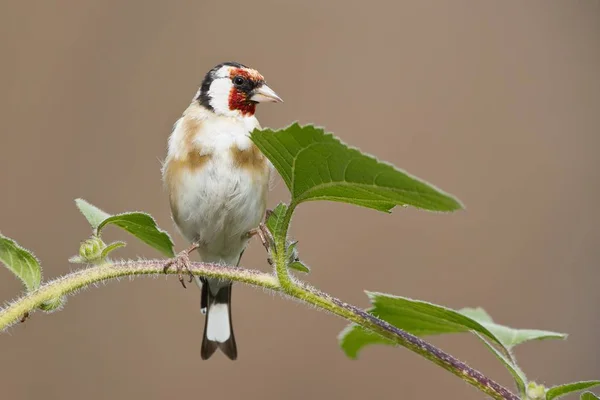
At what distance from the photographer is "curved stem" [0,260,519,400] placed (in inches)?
32.1

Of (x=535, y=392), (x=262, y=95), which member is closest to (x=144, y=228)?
(x=535, y=392)

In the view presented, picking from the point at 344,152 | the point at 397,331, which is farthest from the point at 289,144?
the point at 397,331

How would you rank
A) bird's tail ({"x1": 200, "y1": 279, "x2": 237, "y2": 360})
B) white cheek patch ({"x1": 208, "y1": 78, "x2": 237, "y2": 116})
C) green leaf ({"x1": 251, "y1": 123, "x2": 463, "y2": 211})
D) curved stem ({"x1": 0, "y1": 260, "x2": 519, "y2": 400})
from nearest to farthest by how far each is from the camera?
1. green leaf ({"x1": 251, "y1": 123, "x2": 463, "y2": 211})
2. curved stem ({"x1": 0, "y1": 260, "x2": 519, "y2": 400})
3. bird's tail ({"x1": 200, "y1": 279, "x2": 237, "y2": 360})
4. white cheek patch ({"x1": 208, "y1": 78, "x2": 237, "y2": 116})

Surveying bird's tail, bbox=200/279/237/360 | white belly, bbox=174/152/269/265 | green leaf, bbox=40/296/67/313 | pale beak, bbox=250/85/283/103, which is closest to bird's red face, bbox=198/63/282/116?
pale beak, bbox=250/85/283/103

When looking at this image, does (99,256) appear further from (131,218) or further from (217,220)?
(217,220)

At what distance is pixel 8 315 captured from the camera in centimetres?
78

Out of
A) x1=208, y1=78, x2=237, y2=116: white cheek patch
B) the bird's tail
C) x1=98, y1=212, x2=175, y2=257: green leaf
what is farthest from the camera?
x1=208, y1=78, x2=237, y2=116: white cheek patch

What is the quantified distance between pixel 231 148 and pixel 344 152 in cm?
114

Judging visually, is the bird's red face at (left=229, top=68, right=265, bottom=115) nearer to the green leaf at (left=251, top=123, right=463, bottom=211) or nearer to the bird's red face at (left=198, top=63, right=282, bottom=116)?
the bird's red face at (left=198, top=63, right=282, bottom=116)

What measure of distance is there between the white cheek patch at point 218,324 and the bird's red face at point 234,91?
566 mm

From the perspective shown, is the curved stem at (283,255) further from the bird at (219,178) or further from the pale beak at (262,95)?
the pale beak at (262,95)

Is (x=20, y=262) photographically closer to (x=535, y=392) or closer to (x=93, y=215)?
(x=93, y=215)

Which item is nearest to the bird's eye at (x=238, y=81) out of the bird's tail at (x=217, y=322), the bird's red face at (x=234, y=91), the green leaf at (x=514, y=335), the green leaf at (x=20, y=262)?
the bird's red face at (x=234, y=91)

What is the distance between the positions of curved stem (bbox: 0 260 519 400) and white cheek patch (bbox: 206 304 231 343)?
99cm
